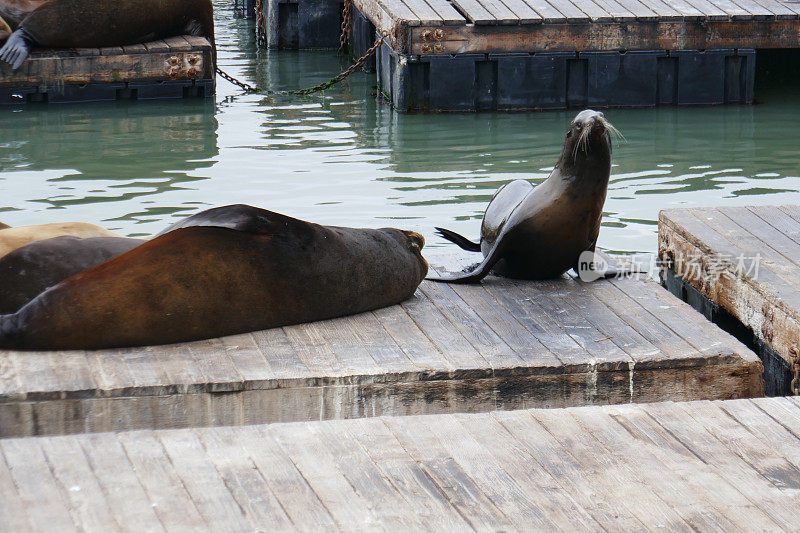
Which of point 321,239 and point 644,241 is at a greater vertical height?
point 321,239

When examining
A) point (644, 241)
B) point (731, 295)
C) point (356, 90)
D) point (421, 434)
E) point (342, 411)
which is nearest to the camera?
point (421, 434)

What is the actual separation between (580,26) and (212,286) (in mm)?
6083

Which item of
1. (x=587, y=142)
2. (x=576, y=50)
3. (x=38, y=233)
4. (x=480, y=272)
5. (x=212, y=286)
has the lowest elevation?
(x=480, y=272)

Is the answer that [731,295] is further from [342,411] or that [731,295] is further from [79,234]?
[79,234]

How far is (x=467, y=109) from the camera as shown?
9.48 m

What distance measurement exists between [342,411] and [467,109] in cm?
622

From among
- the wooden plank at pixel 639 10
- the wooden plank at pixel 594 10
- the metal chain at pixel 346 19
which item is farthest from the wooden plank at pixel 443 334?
the metal chain at pixel 346 19

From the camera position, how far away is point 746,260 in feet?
14.8

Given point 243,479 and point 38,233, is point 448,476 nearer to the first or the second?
point 243,479

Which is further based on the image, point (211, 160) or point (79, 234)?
point (211, 160)

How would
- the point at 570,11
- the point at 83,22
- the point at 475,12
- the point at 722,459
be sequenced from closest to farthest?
the point at 722,459 → the point at 475,12 → the point at 570,11 → the point at 83,22

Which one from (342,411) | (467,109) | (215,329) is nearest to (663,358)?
(342,411)

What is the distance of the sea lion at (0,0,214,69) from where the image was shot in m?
9.41

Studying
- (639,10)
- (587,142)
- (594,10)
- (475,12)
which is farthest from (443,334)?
(639,10)
